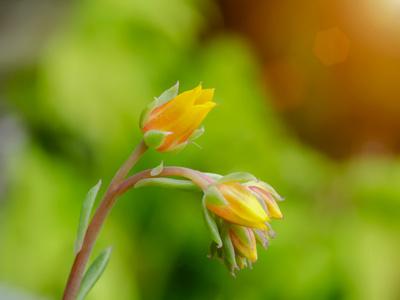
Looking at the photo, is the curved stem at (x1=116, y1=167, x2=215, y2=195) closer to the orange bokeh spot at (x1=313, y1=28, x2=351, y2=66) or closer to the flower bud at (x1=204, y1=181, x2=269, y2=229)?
the flower bud at (x1=204, y1=181, x2=269, y2=229)

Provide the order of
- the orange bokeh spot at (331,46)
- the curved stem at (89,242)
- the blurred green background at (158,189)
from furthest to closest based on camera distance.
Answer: the orange bokeh spot at (331,46)
the blurred green background at (158,189)
the curved stem at (89,242)

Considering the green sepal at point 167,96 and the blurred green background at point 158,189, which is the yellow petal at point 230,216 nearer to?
the green sepal at point 167,96

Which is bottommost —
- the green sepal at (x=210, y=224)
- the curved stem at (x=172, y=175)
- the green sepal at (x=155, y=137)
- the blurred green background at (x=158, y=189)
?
the blurred green background at (x=158, y=189)

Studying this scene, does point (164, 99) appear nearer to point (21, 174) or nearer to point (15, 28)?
point (21, 174)

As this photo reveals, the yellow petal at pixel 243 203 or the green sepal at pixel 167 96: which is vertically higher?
the green sepal at pixel 167 96

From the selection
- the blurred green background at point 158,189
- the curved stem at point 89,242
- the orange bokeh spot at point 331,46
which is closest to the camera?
the curved stem at point 89,242

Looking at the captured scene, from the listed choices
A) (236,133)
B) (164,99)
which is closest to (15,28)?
(236,133)

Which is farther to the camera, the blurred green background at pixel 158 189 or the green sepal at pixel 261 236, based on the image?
the blurred green background at pixel 158 189

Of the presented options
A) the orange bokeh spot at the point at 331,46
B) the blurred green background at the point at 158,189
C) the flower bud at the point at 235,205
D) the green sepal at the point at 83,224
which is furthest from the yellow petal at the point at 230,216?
the orange bokeh spot at the point at 331,46
